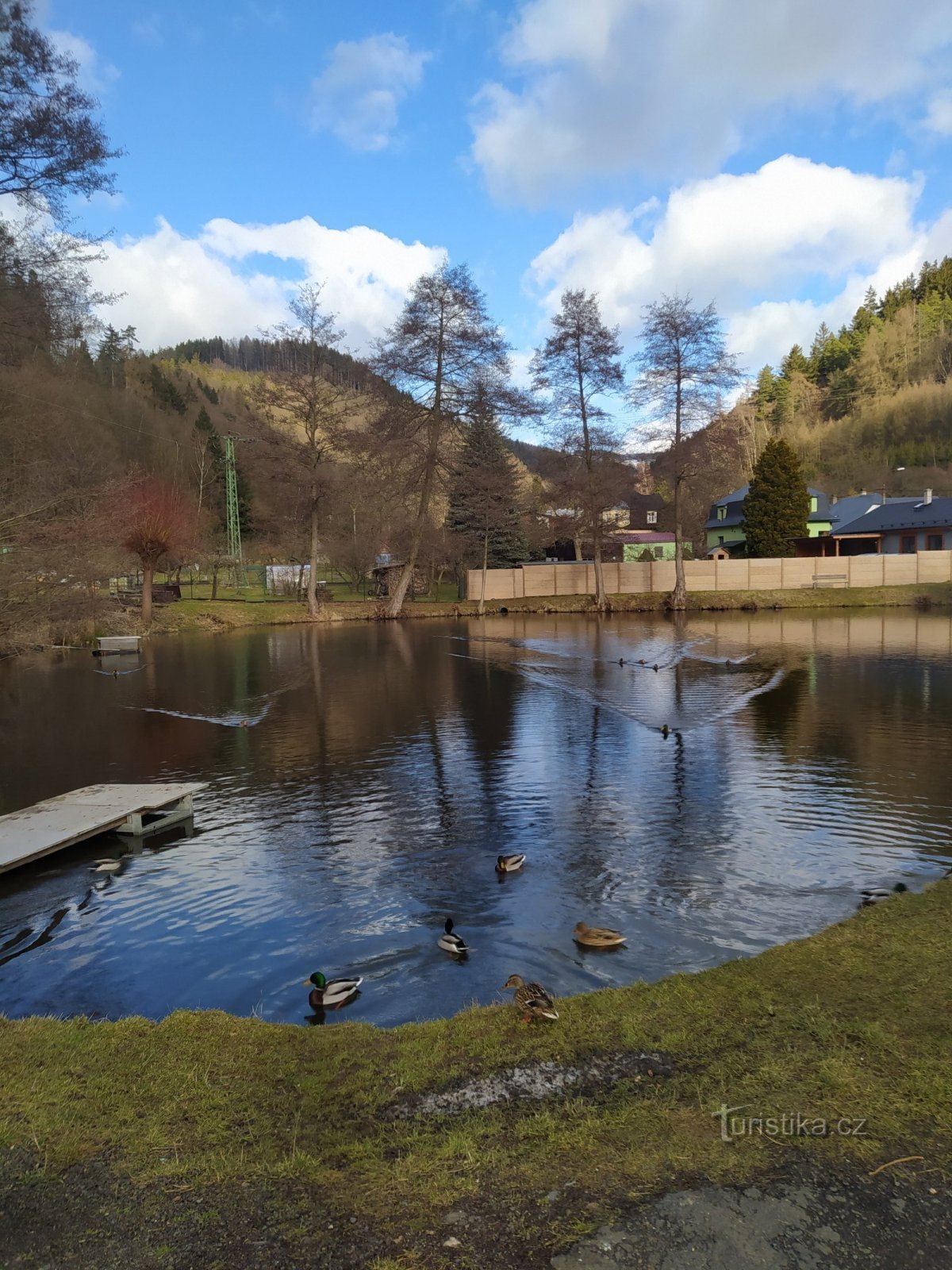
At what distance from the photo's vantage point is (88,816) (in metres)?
11.5

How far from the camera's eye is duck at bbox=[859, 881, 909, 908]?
25.7ft

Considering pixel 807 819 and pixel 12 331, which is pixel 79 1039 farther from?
pixel 12 331

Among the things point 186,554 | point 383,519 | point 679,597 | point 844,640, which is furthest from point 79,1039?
point 383,519

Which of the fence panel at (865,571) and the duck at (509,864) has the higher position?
the fence panel at (865,571)

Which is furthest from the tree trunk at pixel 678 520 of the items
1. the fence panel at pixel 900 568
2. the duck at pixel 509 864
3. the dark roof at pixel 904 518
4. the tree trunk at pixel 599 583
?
the duck at pixel 509 864

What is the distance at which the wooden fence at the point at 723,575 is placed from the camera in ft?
172

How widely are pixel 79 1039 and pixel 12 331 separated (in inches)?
737

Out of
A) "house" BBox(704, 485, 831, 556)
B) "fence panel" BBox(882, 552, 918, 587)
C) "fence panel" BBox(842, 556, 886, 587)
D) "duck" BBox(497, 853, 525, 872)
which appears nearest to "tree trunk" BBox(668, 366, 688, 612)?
"fence panel" BBox(842, 556, 886, 587)

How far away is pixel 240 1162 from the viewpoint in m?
3.89

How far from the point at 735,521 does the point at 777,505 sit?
1547 centimetres

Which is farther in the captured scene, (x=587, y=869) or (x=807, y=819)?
(x=807, y=819)

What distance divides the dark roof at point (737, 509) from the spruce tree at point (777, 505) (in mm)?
6637

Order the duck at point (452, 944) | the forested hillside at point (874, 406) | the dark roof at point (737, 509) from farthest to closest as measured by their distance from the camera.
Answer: the forested hillside at point (874, 406) → the dark roof at point (737, 509) → the duck at point (452, 944)

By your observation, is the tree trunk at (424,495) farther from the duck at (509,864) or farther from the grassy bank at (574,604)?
the duck at (509,864)
